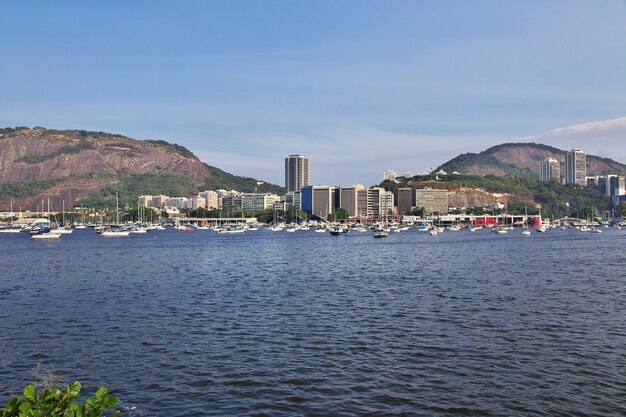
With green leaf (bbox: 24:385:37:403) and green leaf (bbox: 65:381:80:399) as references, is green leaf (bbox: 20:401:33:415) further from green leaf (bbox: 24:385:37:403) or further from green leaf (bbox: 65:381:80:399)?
green leaf (bbox: 65:381:80:399)

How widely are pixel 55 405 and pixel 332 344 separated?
12841 mm

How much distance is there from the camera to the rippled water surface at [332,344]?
558 inches

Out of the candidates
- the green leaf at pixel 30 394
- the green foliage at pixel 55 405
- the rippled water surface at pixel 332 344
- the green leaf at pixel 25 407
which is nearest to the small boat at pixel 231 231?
the rippled water surface at pixel 332 344

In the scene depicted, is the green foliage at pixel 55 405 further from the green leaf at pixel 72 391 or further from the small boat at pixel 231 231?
the small boat at pixel 231 231

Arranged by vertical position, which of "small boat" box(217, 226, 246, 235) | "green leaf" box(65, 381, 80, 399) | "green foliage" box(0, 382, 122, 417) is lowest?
"small boat" box(217, 226, 246, 235)

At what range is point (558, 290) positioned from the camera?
32719 mm

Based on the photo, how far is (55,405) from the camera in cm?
748

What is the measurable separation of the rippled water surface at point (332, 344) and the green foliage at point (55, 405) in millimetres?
6050

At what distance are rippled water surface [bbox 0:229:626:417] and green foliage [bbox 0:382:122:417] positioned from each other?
6.05m

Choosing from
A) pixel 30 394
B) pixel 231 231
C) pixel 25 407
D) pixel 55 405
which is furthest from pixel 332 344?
pixel 231 231

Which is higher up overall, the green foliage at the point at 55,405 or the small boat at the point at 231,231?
the green foliage at the point at 55,405

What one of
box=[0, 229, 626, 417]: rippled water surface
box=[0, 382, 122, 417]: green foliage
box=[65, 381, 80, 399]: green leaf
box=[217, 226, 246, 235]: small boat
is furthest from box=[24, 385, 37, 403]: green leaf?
box=[217, 226, 246, 235]: small boat

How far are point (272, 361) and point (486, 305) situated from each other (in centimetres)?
1334

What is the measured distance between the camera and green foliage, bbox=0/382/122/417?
7.05 m
